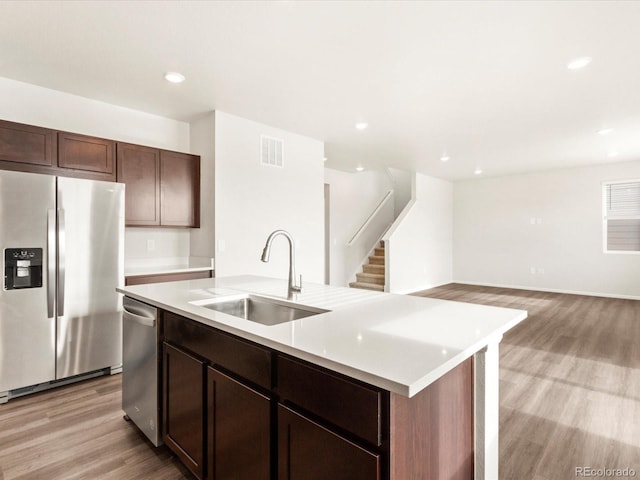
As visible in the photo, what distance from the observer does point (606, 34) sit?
2.37m

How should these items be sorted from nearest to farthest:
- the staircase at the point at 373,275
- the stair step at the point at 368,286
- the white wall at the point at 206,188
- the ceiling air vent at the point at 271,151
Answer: the white wall at the point at 206,188 → the ceiling air vent at the point at 271,151 → the stair step at the point at 368,286 → the staircase at the point at 373,275

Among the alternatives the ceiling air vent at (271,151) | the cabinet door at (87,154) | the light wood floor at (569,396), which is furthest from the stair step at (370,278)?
the cabinet door at (87,154)

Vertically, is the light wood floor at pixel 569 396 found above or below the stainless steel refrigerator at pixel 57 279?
below

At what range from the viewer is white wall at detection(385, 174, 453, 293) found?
6805mm

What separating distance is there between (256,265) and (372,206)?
4455mm

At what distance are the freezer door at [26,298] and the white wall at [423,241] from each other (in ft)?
16.9

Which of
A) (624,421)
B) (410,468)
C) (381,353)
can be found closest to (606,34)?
(624,421)

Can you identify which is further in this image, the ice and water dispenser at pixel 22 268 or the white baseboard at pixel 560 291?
the white baseboard at pixel 560 291

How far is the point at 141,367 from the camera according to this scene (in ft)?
6.75

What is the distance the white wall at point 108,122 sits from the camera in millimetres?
3098

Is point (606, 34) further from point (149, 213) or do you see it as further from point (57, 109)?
point (57, 109)

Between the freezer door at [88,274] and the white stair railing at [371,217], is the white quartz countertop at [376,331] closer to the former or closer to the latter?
the freezer door at [88,274]

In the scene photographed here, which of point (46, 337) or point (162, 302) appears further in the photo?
point (46, 337)

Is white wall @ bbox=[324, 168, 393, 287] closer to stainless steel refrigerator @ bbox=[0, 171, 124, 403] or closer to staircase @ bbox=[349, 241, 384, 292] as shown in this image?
staircase @ bbox=[349, 241, 384, 292]
